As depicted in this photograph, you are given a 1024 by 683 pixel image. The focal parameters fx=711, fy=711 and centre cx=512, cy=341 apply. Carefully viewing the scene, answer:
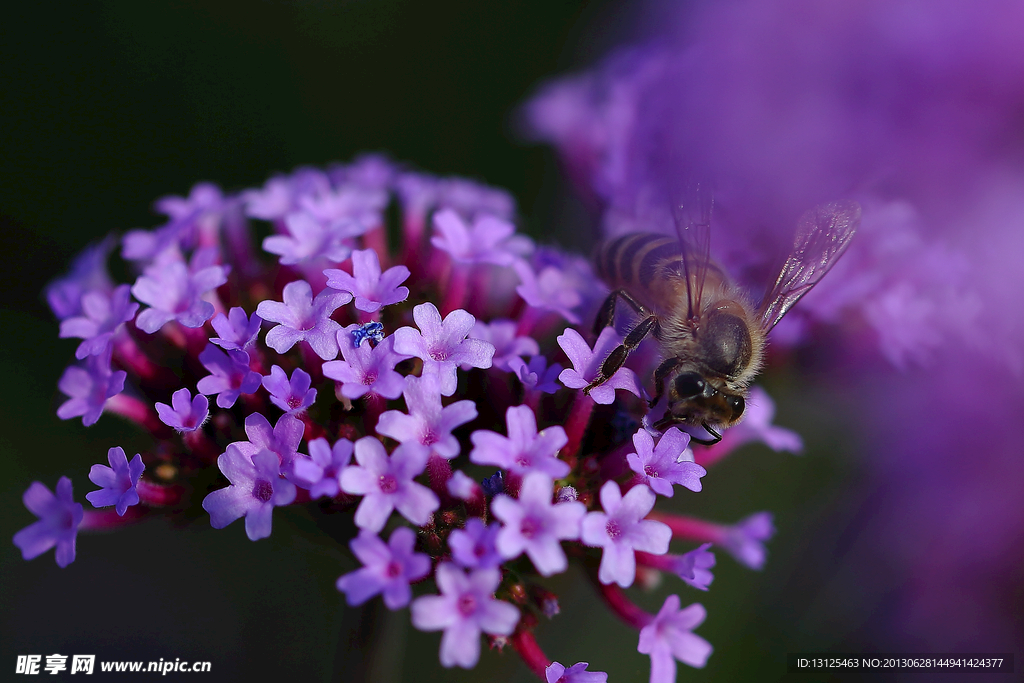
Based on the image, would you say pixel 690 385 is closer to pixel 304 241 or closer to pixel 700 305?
pixel 700 305

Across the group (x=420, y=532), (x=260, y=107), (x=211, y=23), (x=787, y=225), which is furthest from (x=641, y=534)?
(x=211, y=23)

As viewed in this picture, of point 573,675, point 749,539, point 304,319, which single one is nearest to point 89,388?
point 304,319

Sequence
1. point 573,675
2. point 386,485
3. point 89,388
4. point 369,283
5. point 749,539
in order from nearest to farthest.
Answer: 1. point 386,485
2. point 573,675
3. point 369,283
4. point 89,388
5. point 749,539

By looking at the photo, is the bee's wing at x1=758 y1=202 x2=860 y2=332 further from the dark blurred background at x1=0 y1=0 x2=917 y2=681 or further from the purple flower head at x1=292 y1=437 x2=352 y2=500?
the purple flower head at x1=292 y1=437 x2=352 y2=500

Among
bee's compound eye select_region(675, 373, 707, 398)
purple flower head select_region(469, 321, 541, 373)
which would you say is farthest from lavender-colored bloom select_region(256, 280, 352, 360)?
bee's compound eye select_region(675, 373, 707, 398)

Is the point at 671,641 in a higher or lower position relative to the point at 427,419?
lower

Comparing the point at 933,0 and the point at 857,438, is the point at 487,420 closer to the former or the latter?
the point at 857,438

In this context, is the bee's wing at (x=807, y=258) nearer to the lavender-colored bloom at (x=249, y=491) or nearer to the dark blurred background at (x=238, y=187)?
the dark blurred background at (x=238, y=187)
